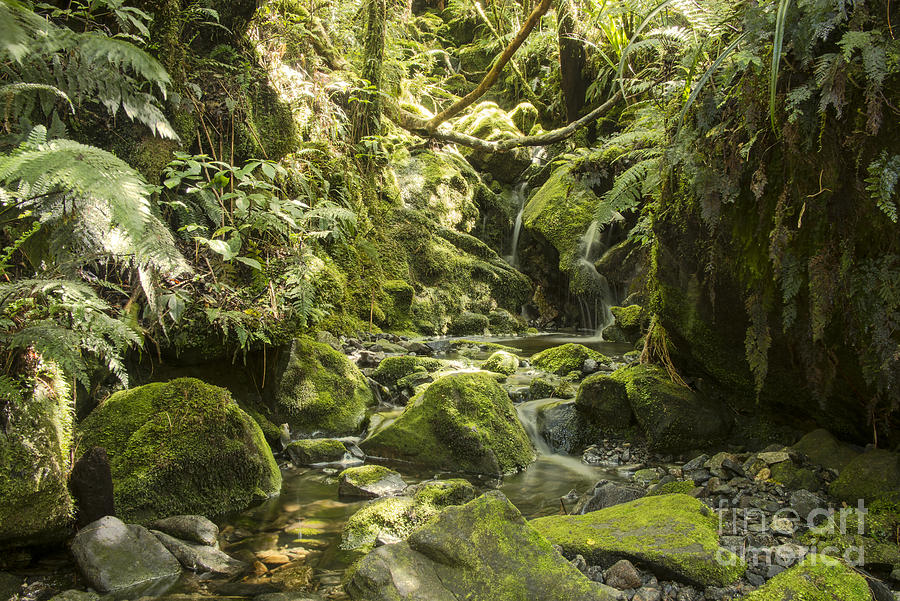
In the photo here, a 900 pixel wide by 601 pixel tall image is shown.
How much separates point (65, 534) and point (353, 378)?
2.79 m

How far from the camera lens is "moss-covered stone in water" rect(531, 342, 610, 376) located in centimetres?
636

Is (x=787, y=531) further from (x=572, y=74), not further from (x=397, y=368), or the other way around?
(x=572, y=74)

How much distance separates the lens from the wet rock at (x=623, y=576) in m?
2.18

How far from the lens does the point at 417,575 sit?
1.99 metres

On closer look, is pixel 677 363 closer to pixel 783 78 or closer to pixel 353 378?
pixel 783 78

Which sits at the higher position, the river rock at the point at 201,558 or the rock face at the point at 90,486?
the rock face at the point at 90,486

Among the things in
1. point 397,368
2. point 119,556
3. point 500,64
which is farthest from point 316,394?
point 500,64

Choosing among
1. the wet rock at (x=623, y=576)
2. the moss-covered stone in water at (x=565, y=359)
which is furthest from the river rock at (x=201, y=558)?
the moss-covered stone in water at (x=565, y=359)

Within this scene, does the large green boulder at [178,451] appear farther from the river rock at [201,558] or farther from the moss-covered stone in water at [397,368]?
the moss-covered stone in water at [397,368]

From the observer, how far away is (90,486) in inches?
102

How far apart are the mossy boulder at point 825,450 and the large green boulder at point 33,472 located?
4.30m

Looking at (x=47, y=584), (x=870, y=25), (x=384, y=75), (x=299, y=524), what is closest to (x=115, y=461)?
(x=47, y=584)

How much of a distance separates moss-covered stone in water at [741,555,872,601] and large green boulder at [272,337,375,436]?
136 inches

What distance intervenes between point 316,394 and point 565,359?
10.5 feet
